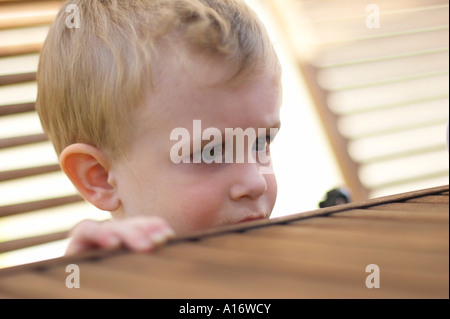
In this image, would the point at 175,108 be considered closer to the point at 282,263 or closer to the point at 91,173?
→ the point at 91,173

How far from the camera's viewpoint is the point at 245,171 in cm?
127

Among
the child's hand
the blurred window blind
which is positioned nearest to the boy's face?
the child's hand

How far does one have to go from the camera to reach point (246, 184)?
127 cm

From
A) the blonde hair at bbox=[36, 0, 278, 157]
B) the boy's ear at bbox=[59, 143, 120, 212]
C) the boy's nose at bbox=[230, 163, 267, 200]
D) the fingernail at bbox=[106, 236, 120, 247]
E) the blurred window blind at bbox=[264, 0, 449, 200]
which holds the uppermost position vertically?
the blurred window blind at bbox=[264, 0, 449, 200]

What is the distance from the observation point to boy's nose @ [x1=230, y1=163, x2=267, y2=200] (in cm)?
126

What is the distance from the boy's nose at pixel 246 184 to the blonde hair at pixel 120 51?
211 mm

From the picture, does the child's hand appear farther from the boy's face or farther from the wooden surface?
the boy's face

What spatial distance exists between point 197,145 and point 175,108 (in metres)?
0.10

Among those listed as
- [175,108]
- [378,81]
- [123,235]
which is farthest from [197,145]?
[378,81]

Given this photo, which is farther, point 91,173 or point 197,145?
point 91,173

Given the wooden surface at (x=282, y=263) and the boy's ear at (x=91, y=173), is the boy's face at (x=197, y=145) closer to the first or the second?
the boy's ear at (x=91, y=173)

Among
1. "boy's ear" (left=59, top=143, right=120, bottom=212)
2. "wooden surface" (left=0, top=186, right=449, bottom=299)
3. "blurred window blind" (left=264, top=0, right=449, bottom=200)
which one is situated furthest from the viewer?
"blurred window blind" (left=264, top=0, right=449, bottom=200)
